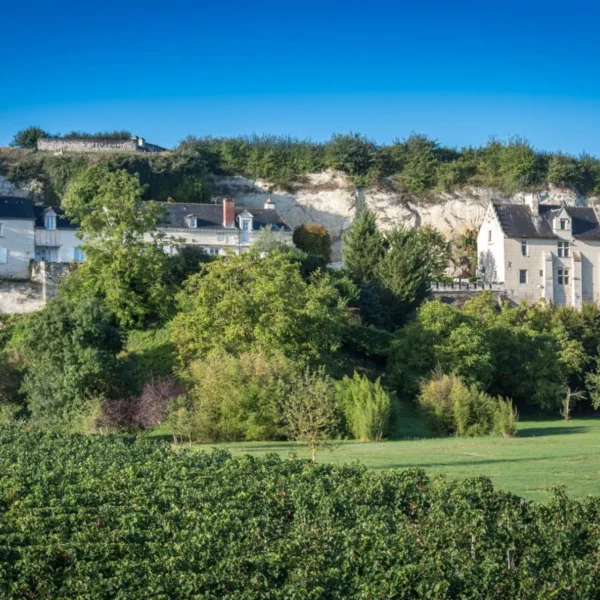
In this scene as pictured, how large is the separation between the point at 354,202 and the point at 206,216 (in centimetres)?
1764

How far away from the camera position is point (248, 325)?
40.0m

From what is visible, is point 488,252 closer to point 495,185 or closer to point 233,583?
point 495,185

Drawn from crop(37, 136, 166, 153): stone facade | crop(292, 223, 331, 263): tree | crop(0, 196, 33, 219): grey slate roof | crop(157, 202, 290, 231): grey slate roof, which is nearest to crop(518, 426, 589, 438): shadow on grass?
crop(157, 202, 290, 231): grey slate roof

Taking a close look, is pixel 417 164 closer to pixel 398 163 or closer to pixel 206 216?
pixel 398 163

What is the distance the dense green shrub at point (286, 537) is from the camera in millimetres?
13031

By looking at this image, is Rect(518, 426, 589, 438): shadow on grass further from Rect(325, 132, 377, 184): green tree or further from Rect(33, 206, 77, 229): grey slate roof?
Rect(325, 132, 377, 184): green tree

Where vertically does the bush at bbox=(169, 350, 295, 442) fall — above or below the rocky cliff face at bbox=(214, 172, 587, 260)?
below

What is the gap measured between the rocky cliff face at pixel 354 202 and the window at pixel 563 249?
1107 centimetres

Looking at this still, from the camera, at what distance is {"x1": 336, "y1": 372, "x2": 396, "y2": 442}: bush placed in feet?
108

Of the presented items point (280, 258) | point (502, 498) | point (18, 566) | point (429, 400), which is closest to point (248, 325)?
point (280, 258)

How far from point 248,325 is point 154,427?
277 inches

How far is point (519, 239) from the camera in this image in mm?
63500

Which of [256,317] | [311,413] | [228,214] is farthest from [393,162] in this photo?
[311,413]

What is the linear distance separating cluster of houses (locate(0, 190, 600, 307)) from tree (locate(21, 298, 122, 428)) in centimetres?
1943
